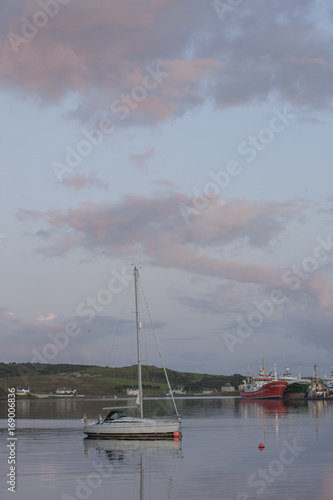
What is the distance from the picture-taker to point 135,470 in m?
52.0

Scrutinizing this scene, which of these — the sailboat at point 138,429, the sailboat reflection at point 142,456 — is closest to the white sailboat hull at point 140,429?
the sailboat at point 138,429

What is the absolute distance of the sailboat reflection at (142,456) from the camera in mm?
49469

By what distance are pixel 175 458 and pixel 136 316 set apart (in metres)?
23.9

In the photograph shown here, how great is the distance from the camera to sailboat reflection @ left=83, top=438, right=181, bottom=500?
49.5 m

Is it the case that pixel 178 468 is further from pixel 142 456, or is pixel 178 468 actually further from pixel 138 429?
pixel 138 429

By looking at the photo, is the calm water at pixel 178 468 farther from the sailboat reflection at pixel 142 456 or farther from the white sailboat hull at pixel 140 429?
the white sailboat hull at pixel 140 429

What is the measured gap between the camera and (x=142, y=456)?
60.8 meters

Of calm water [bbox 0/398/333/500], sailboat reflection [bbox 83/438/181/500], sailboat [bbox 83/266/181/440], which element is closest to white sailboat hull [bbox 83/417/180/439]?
sailboat [bbox 83/266/181/440]

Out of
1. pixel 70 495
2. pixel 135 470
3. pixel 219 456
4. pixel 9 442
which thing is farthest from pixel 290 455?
pixel 9 442

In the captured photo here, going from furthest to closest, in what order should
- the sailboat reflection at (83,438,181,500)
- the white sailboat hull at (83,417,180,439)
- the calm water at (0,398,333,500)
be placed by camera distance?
the white sailboat hull at (83,417,180,439), the sailboat reflection at (83,438,181,500), the calm water at (0,398,333,500)

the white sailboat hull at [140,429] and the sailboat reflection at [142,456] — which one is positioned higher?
the white sailboat hull at [140,429]

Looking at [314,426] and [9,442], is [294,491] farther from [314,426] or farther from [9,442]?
[314,426]

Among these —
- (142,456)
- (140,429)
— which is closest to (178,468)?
(142,456)

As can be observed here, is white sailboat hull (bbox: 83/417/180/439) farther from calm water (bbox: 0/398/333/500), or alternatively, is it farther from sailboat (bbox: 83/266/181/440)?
calm water (bbox: 0/398/333/500)
